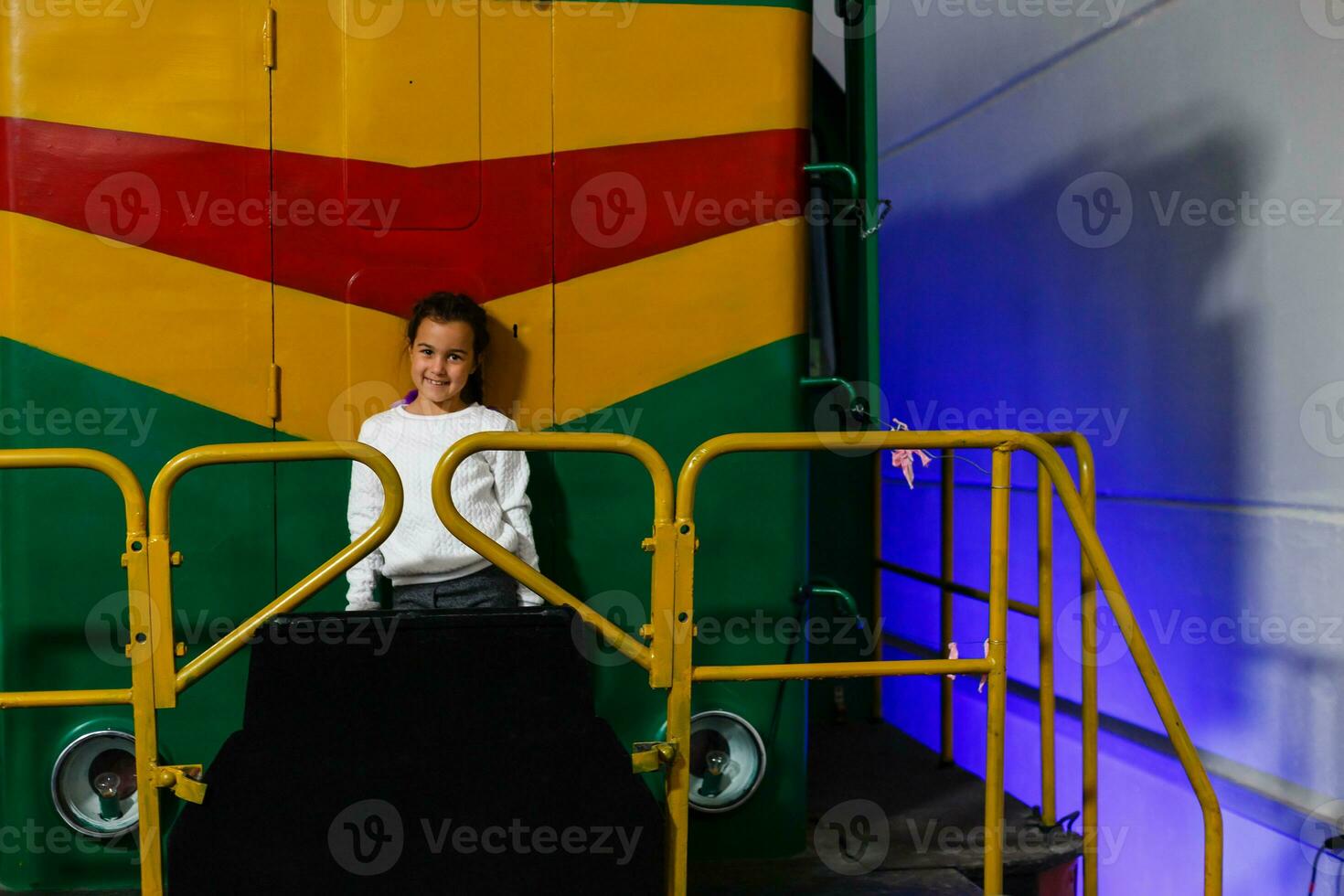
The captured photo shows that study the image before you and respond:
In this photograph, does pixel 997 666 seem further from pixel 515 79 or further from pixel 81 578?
pixel 81 578

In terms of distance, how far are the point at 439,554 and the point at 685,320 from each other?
756 millimetres

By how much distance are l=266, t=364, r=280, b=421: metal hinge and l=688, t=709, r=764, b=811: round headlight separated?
111 cm

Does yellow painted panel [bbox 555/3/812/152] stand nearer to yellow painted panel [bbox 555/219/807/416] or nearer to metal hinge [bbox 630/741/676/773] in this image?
yellow painted panel [bbox 555/219/807/416]

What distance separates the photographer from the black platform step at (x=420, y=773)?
1801mm

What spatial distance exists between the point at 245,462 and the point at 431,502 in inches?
18.2

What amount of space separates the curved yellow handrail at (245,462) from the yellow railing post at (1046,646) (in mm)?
1404

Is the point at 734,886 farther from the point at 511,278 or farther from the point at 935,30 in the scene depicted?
the point at 935,30

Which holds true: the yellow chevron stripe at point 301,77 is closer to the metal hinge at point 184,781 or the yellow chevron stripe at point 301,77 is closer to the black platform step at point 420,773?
the black platform step at point 420,773

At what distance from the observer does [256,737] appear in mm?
1806

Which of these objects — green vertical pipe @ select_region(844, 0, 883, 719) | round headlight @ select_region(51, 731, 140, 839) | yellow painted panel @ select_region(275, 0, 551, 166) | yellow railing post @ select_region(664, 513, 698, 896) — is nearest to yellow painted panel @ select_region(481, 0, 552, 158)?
yellow painted panel @ select_region(275, 0, 551, 166)

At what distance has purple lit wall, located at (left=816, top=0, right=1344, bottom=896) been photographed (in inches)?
113

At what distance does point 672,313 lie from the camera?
252 cm

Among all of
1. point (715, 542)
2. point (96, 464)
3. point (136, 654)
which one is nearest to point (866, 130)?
point (715, 542)

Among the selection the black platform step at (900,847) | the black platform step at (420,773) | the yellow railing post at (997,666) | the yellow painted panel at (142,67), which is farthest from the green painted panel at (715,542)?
the yellow painted panel at (142,67)
